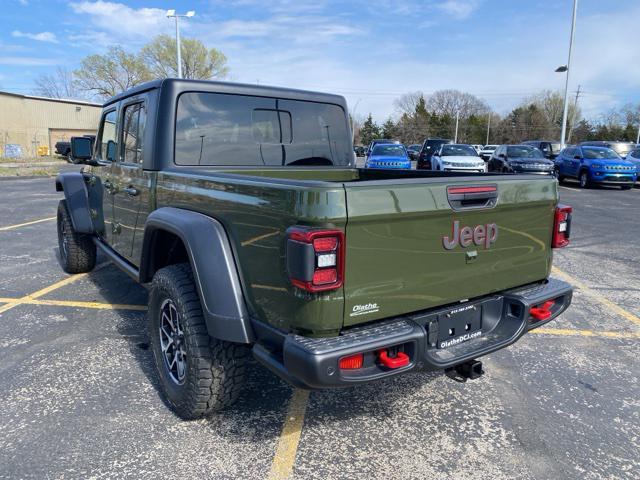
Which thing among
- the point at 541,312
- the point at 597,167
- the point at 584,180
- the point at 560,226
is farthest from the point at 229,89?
the point at 584,180

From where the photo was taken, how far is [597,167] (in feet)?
57.2

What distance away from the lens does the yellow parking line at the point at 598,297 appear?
15.8ft

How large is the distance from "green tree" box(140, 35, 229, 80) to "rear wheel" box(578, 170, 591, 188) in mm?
46397

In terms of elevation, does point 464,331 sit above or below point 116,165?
below

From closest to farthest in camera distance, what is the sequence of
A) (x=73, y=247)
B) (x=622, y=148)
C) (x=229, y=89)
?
(x=229, y=89)
(x=73, y=247)
(x=622, y=148)

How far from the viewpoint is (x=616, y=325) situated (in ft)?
15.0

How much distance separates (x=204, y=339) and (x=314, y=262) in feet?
3.22

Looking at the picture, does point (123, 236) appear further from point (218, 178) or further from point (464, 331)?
point (464, 331)

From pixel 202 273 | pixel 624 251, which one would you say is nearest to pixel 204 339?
pixel 202 273

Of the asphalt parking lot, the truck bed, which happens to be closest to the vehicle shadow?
the asphalt parking lot

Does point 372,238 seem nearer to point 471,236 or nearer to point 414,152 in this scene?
point 471,236

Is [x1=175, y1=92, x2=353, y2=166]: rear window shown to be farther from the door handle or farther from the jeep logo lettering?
the jeep logo lettering

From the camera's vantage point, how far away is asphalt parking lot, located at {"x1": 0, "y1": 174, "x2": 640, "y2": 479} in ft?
8.27

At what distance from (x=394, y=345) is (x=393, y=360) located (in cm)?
9
